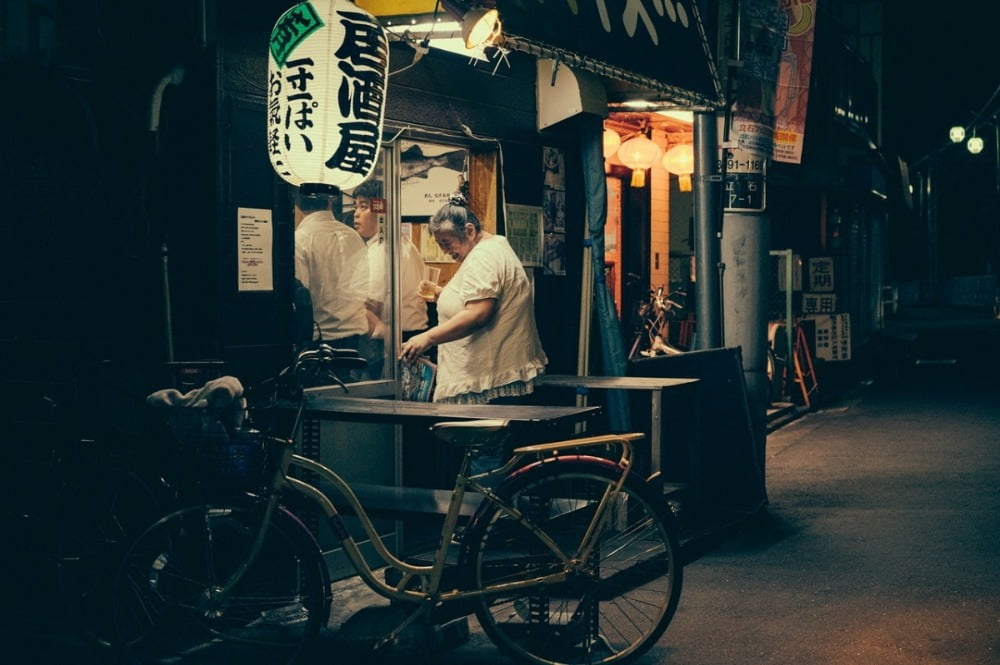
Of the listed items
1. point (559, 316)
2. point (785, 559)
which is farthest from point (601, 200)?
point (785, 559)

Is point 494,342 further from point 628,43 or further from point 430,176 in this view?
point 628,43

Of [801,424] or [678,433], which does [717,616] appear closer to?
[678,433]

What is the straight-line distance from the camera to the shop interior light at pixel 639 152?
15344 millimetres

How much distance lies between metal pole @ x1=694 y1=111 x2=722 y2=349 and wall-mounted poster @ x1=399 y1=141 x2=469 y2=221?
206 centimetres

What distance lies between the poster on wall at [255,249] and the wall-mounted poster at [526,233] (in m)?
3.07

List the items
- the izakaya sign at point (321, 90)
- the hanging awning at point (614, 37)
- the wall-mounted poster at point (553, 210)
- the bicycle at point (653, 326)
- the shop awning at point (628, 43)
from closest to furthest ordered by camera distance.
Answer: the izakaya sign at point (321, 90)
the hanging awning at point (614, 37)
the shop awning at point (628, 43)
the wall-mounted poster at point (553, 210)
the bicycle at point (653, 326)

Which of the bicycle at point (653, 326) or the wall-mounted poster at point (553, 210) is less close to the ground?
the wall-mounted poster at point (553, 210)

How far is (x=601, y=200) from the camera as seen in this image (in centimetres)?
1084

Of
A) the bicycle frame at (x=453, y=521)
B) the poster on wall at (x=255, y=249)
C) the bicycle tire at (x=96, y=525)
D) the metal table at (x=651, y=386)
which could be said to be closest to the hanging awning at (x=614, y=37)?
the poster on wall at (x=255, y=249)

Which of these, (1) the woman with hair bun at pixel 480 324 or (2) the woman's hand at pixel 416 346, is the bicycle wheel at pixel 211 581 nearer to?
(2) the woman's hand at pixel 416 346

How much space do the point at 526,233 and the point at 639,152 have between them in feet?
17.0

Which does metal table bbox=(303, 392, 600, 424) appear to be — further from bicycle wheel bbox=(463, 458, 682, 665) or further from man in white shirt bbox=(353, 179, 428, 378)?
man in white shirt bbox=(353, 179, 428, 378)

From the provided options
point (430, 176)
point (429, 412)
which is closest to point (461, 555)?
point (429, 412)

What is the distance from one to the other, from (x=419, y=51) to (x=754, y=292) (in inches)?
152
